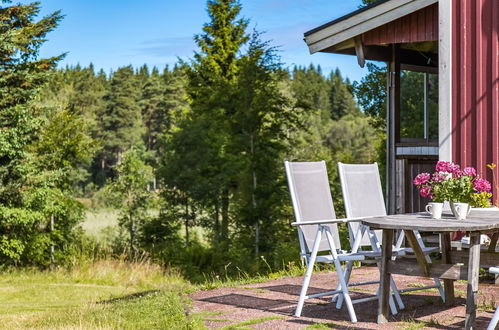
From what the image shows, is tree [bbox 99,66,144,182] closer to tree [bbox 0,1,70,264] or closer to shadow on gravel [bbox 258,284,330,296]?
tree [bbox 0,1,70,264]

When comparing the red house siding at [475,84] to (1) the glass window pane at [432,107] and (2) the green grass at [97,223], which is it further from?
(2) the green grass at [97,223]

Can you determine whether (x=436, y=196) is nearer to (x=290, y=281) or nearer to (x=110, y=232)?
(x=290, y=281)

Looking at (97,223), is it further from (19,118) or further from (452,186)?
(452,186)

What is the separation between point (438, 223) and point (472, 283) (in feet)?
1.45

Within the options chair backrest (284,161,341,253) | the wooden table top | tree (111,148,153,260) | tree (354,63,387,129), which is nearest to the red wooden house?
chair backrest (284,161,341,253)

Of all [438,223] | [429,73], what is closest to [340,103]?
[429,73]

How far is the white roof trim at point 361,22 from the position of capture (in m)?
7.96

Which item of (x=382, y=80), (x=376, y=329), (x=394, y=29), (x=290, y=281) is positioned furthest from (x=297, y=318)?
(x=382, y=80)

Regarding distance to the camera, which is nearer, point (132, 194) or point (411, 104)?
point (411, 104)

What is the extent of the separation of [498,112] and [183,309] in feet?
12.9

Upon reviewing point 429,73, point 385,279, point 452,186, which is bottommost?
point 385,279

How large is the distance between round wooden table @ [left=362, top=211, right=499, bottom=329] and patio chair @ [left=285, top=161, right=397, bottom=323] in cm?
24

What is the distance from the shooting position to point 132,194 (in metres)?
20.8

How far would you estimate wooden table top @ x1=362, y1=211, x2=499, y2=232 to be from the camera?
414cm
